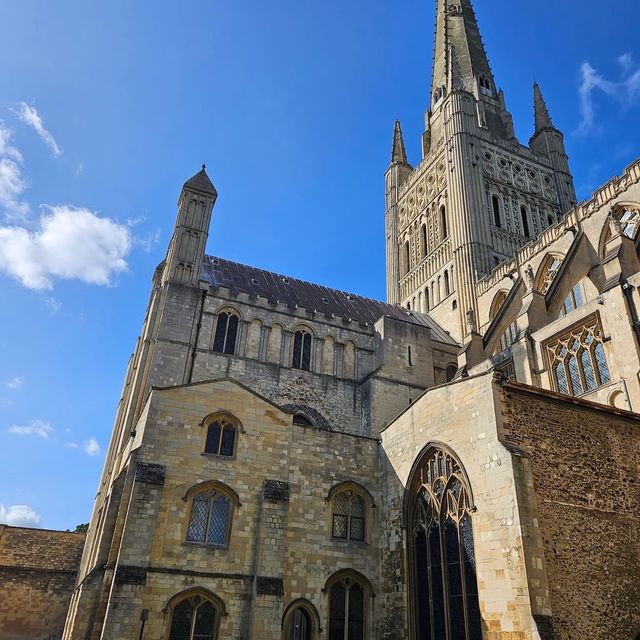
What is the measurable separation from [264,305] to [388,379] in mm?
7287

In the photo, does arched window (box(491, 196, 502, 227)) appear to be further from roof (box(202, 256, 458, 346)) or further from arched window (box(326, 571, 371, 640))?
arched window (box(326, 571, 371, 640))

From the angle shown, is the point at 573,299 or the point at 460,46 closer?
the point at 573,299

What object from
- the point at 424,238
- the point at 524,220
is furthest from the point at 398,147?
the point at 524,220

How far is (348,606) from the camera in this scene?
1703cm

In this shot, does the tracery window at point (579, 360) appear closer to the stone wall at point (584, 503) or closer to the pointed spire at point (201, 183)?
the stone wall at point (584, 503)

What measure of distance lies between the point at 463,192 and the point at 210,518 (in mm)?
31166

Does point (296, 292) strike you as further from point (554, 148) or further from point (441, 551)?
point (554, 148)

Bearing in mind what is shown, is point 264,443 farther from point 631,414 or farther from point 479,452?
point 631,414

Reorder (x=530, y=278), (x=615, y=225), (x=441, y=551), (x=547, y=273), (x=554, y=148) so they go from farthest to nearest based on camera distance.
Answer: (x=554, y=148), (x=547, y=273), (x=530, y=278), (x=615, y=225), (x=441, y=551)

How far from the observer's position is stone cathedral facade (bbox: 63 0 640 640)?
1292 centimetres

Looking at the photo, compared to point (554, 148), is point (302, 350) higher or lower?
lower

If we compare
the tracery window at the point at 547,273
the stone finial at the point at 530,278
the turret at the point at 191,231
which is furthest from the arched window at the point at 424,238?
the turret at the point at 191,231

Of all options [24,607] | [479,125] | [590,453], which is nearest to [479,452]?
[590,453]

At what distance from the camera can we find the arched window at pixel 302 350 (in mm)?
27844
